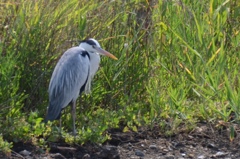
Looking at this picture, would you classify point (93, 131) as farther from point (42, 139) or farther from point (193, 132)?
point (193, 132)

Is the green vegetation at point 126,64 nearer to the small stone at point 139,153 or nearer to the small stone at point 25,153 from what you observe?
the small stone at point 25,153

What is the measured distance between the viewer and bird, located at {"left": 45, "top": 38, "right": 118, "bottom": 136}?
5203mm

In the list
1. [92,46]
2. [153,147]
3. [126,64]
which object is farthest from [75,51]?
[153,147]

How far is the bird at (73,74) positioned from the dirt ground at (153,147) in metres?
0.34

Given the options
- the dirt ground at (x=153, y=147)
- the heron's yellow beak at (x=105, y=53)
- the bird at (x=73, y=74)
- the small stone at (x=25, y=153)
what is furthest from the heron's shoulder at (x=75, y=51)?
the small stone at (x=25, y=153)

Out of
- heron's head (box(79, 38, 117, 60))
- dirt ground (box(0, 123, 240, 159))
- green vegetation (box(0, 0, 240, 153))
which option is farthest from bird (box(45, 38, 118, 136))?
dirt ground (box(0, 123, 240, 159))

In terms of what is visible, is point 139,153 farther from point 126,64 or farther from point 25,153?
point 126,64

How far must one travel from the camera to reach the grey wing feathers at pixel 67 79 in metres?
5.17

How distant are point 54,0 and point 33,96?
0.97 meters

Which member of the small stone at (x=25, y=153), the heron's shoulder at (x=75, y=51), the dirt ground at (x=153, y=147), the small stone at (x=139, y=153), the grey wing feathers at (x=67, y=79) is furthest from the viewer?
the heron's shoulder at (x=75, y=51)

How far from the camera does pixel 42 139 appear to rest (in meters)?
4.71

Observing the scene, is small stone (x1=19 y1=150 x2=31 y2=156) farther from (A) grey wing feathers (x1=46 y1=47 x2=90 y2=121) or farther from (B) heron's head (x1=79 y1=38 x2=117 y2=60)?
(B) heron's head (x1=79 y1=38 x2=117 y2=60)

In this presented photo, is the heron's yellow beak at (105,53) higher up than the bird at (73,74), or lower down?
higher up

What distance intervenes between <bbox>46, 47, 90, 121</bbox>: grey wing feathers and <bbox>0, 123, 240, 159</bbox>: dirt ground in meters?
0.38
